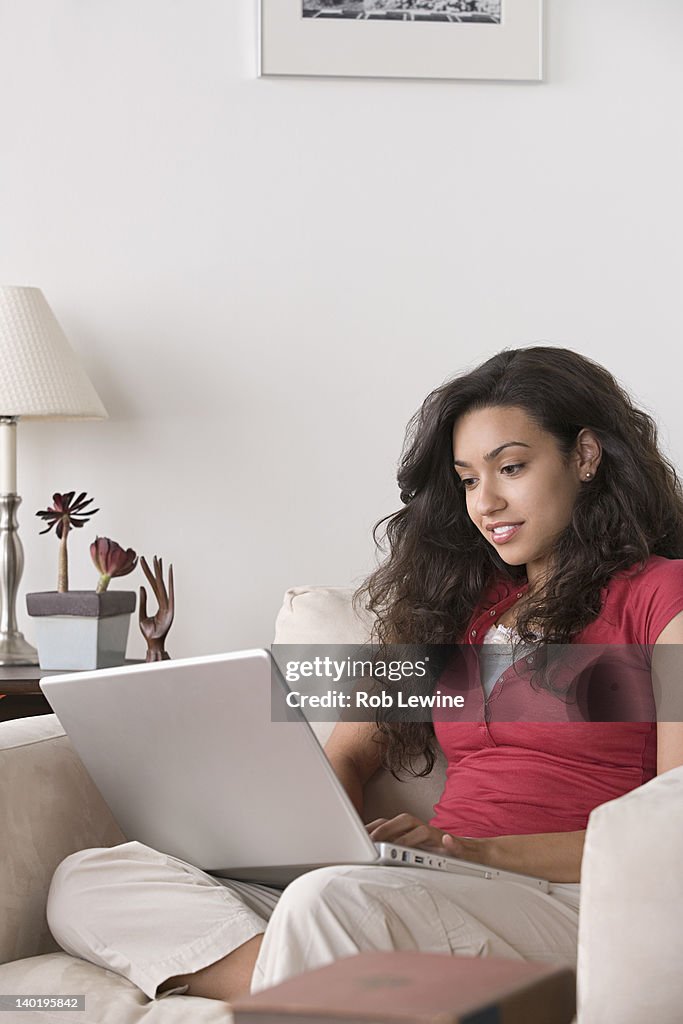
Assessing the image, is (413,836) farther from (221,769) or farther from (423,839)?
(221,769)

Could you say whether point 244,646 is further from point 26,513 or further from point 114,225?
point 114,225

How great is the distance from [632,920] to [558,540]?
71cm

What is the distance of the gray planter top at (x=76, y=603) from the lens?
1934mm

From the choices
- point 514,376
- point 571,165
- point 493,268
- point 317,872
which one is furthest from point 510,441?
point 571,165

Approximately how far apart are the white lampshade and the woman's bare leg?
41.7 inches

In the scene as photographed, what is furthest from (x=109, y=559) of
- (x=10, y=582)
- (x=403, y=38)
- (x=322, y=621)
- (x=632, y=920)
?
(x=632, y=920)

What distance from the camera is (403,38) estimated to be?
2244mm

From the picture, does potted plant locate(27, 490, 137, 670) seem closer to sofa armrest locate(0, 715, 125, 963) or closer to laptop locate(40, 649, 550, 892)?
sofa armrest locate(0, 715, 125, 963)

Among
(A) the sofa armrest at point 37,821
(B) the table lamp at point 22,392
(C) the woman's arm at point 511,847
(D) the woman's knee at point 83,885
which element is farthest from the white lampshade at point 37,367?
(C) the woman's arm at point 511,847

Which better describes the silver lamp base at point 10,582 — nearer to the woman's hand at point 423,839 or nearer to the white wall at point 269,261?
the white wall at point 269,261

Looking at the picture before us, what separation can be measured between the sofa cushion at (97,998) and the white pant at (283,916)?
0.02 metres

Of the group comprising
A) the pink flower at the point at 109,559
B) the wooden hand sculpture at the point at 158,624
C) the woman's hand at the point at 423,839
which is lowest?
the woman's hand at the point at 423,839

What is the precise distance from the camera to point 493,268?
2287 millimetres

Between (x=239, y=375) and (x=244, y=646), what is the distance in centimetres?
52
